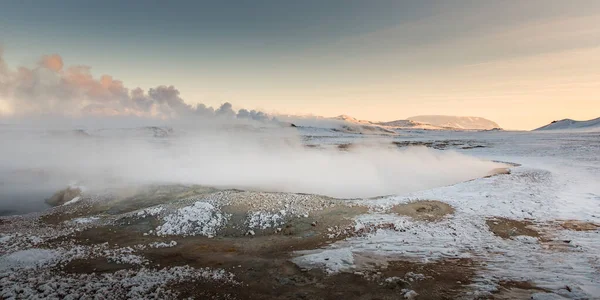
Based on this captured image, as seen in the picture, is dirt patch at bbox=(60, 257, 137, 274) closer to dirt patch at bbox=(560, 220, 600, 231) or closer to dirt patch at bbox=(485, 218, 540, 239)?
dirt patch at bbox=(485, 218, 540, 239)

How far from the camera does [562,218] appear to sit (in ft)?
42.5

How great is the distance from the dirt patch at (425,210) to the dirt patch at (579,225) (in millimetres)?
4080

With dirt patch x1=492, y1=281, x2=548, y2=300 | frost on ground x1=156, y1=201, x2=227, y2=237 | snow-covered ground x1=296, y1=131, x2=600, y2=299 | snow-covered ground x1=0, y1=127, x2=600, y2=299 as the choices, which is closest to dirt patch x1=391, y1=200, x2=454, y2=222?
snow-covered ground x1=0, y1=127, x2=600, y2=299

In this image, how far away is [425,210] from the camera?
1427 centimetres

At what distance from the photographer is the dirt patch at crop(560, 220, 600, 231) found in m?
11.7

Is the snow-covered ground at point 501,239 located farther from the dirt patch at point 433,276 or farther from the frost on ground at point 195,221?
the frost on ground at point 195,221

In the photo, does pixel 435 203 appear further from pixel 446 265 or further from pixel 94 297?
pixel 94 297

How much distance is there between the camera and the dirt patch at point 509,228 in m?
11.3

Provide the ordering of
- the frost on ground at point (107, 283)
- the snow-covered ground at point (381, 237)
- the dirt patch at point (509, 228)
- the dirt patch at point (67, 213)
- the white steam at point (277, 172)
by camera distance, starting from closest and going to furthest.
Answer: the frost on ground at point (107, 283)
the snow-covered ground at point (381, 237)
the dirt patch at point (509, 228)
the dirt patch at point (67, 213)
the white steam at point (277, 172)

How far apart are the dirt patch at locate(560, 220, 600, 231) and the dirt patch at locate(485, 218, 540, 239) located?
122 centimetres

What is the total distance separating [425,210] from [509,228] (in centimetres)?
332

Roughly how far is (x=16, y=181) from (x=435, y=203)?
33.9 metres

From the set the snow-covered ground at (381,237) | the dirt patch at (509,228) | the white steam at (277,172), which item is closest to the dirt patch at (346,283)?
the snow-covered ground at (381,237)

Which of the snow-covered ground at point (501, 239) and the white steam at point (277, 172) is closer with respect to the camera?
the snow-covered ground at point (501, 239)
